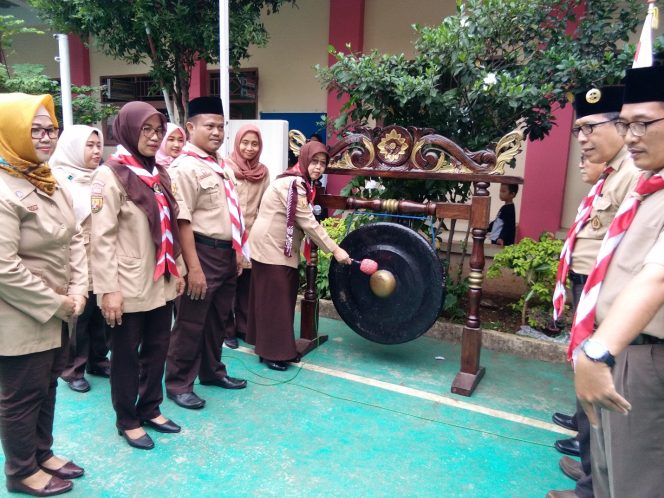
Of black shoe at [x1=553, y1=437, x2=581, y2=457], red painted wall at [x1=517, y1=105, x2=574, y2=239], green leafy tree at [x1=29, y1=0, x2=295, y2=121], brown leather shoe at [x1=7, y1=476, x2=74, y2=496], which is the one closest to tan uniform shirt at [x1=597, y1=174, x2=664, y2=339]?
black shoe at [x1=553, y1=437, x2=581, y2=457]

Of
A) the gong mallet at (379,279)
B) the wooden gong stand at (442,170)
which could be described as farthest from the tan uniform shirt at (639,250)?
the gong mallet at (379,279)

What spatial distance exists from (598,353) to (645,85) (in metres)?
0.84

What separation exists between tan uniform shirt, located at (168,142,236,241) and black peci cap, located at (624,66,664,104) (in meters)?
2.13

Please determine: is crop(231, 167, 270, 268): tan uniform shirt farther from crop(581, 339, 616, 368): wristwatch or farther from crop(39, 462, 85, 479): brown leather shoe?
crop(581, 339, 616, 368): wristwatch

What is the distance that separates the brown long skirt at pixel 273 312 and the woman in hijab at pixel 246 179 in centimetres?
31

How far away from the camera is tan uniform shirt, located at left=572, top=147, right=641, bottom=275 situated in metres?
2.37

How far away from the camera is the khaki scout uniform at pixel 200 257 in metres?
2.95

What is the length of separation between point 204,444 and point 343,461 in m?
0.72

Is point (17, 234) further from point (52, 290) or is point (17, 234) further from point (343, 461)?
point (343, 461)

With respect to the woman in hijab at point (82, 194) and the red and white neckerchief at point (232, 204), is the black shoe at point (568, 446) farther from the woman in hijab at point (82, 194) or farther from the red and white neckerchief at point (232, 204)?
the woman in hijab at point (82, 194)

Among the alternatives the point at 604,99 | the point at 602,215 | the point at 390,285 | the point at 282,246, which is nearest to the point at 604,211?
the point at 602,215

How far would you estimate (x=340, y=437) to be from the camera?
2754 millimetres

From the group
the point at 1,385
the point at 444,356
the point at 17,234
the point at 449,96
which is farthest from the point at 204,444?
the point at 449,96

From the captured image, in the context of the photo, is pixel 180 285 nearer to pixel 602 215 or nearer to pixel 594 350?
pixel 594 350
